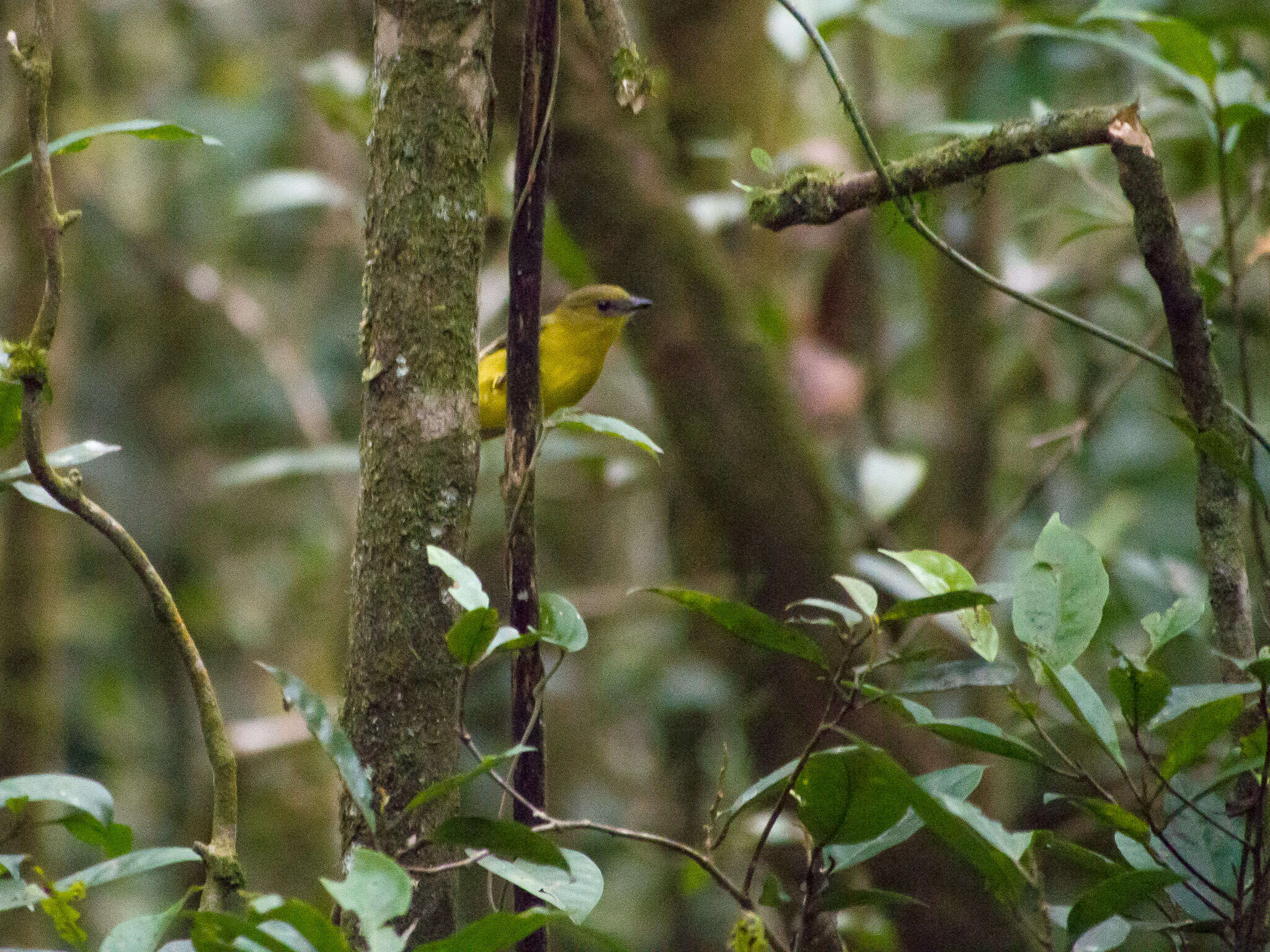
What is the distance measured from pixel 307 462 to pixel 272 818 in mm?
2334

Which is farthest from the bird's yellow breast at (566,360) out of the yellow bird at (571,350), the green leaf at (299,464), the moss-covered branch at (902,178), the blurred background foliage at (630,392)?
the moss-covered branch at (902,178)

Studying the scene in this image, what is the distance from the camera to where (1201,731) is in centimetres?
112

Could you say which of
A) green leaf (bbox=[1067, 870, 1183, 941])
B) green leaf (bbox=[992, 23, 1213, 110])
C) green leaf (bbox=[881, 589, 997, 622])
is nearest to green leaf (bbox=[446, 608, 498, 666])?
green leaf (bbox=[881, 589, 997, 622])

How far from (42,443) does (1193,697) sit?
3.54ft

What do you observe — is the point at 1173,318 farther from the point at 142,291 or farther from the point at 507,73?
the point at 142,291

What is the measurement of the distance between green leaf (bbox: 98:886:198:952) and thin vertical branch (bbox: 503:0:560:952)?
0.33 m

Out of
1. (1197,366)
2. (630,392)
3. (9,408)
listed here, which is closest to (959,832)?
(1197,366)

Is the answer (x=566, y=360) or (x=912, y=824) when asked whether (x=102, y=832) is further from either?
(x=566, y=360)

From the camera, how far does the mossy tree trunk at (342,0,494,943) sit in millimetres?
1162

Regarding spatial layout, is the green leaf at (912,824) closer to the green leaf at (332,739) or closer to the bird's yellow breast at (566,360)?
the green leaf at (332,739)

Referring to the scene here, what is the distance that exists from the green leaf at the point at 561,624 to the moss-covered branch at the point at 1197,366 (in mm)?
672

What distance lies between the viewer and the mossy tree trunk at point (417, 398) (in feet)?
3.81

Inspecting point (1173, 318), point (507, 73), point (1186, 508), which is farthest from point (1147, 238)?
point (1186, 508)

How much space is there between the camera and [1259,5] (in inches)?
122
